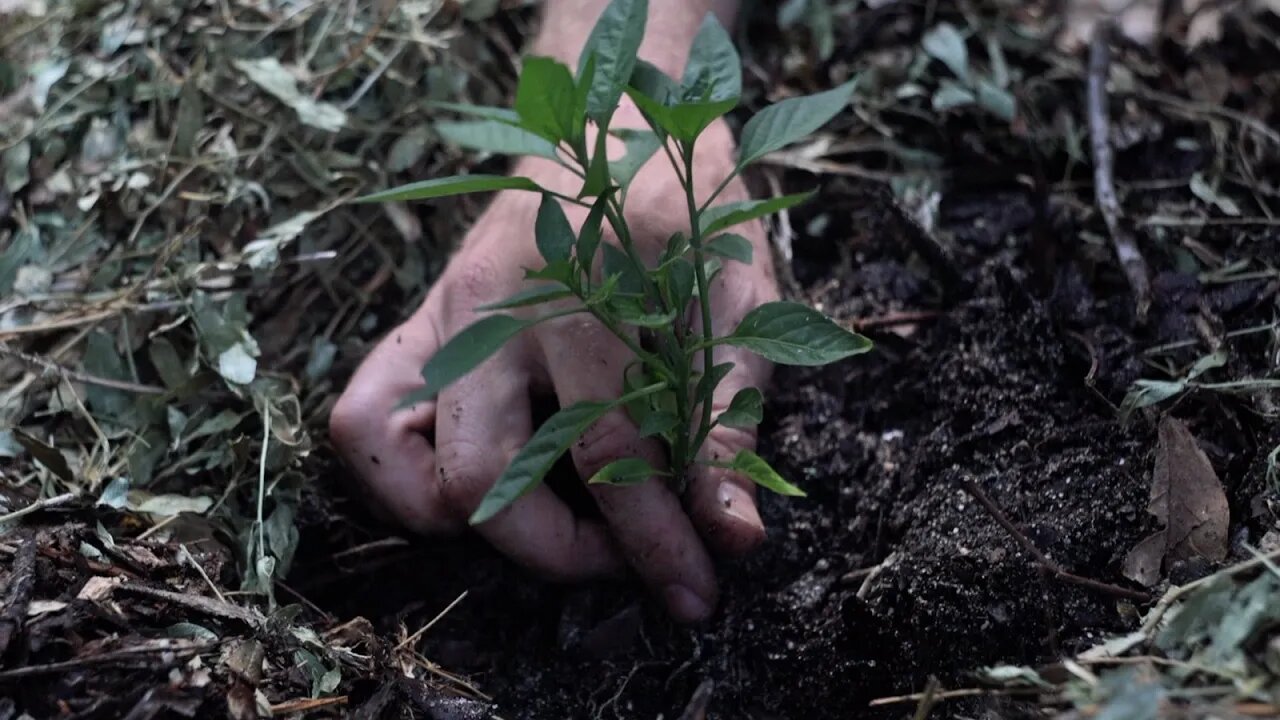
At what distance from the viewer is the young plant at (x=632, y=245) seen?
855mm

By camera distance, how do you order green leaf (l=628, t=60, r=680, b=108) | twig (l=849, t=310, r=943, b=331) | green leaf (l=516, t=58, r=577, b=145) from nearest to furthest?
1. green leaf (l=516, t=58, r=577, b=145)
2. green leaf (l=628, t=60, r=680, b=108)
3. twig (l=849, t=310, r=943, b=331)

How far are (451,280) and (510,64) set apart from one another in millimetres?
604

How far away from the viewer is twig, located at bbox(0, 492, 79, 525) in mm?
1090

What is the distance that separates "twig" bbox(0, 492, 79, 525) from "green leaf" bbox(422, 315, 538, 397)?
1.81 feet

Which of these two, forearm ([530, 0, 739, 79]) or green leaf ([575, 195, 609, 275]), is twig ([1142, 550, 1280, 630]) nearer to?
green leaf ([575, 195, 609, 275])

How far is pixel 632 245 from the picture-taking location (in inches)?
39.4

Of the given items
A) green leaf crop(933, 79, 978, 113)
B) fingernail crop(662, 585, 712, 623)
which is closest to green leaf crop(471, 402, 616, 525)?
fingernail crop(662, 585, 712, 623)

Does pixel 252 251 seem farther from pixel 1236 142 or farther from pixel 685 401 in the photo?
pixel 1236 142

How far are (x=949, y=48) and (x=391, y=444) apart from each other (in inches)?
43.1

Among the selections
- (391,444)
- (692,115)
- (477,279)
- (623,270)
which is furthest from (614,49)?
(391,444)

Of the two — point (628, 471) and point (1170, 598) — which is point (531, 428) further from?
point (1170, 598)

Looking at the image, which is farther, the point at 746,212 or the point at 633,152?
the point at 633,152

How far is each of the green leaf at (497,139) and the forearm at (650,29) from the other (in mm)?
550

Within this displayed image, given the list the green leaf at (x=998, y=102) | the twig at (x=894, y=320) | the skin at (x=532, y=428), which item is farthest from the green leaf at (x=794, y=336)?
the green leaf at (x=998, y=102)
